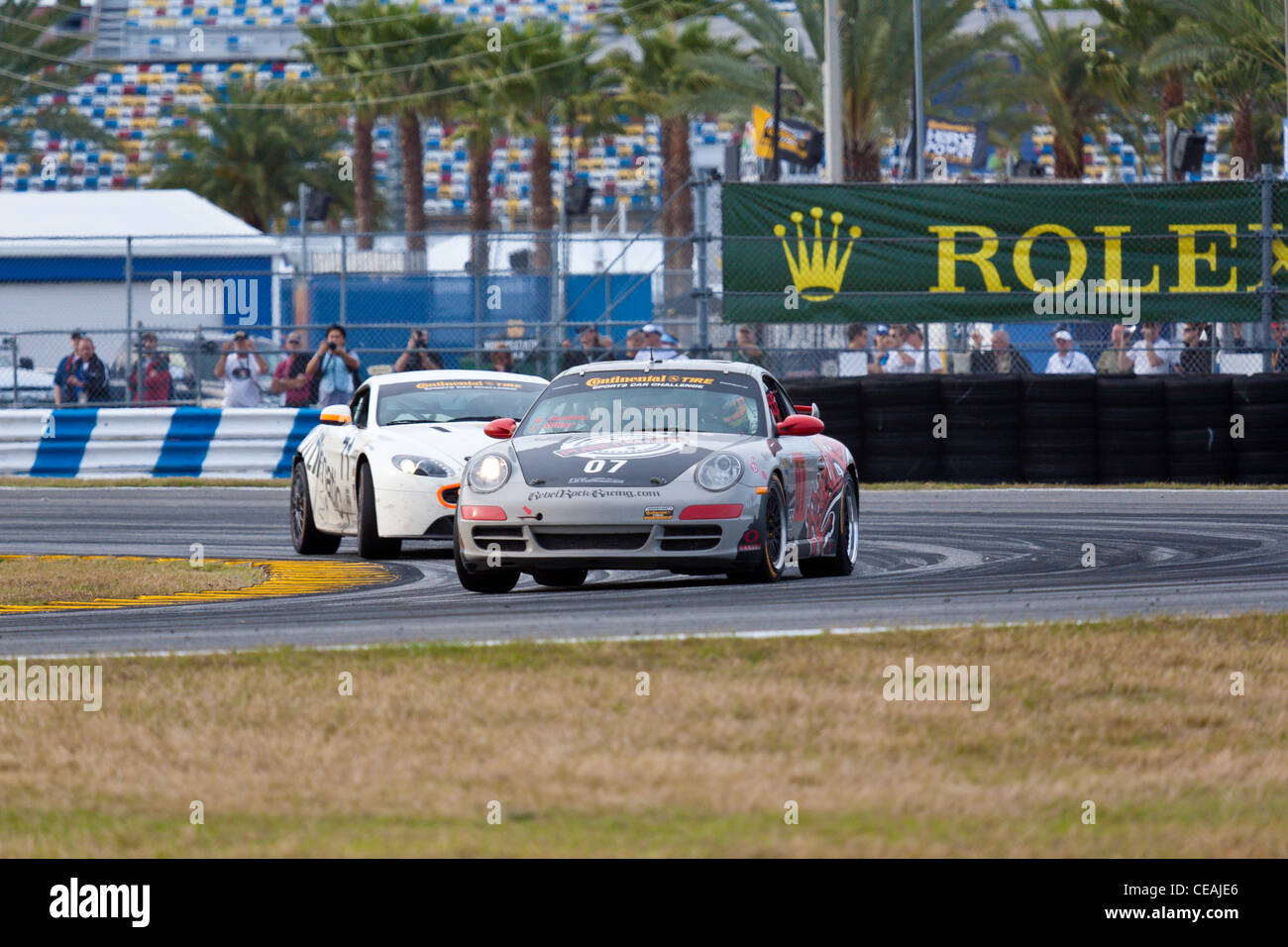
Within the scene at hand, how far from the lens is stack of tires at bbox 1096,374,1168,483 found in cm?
1966

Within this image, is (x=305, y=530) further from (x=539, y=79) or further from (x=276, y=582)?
(x=539, y=79)

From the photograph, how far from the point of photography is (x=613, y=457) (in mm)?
10930

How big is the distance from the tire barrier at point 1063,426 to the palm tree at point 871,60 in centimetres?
1788

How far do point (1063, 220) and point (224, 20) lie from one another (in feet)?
222

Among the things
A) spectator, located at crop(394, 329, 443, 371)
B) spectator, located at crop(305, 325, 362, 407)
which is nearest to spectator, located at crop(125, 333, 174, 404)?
spectator, located at crop(394, 329, 443, 371)

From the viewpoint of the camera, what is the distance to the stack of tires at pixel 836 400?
788 inches

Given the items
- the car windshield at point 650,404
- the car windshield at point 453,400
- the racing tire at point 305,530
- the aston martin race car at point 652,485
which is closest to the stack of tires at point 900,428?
the car windshield at point 453,400

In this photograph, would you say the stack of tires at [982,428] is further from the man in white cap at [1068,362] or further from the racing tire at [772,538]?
the racing tire at [772,538]

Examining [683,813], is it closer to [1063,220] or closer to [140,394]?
[1063,220]

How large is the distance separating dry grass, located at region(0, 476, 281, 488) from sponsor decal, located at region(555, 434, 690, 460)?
36.6 feet

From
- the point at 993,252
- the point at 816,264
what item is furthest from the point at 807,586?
the point at 993,252

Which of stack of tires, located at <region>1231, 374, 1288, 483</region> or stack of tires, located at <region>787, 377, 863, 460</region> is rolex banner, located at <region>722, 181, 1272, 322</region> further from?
stack of tires, located at <region>1231, 374, 1288, 483</region>
